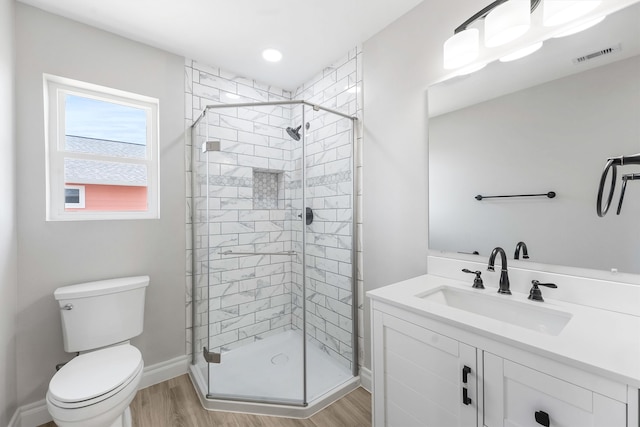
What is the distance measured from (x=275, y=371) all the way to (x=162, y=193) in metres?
1.63

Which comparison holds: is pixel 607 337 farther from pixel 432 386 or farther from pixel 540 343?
pixel 432 386

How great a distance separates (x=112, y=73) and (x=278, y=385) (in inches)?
98.6

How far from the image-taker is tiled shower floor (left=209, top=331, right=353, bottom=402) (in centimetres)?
182


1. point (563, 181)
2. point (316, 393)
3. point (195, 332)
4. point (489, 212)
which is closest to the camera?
point (563, 181)

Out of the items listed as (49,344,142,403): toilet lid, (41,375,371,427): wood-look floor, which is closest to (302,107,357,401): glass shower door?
(41,375,371,427): wood-look floor

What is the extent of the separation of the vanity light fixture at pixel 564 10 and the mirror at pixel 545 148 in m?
0.08

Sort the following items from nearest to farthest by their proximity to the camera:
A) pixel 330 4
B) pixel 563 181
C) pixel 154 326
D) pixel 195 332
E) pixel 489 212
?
pixel 563 181
pixel 489 212
pixel 330 4
pixel 154 326
pixel 195 332

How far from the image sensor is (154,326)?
2031 millimetres

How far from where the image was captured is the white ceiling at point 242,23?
164 centimetres

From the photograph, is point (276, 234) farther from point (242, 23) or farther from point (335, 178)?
point (242, 23)

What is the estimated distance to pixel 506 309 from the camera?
47.0 inches

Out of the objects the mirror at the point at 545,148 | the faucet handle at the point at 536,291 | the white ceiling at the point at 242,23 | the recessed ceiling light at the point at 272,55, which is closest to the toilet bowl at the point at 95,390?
the mirror at the point at 545,148

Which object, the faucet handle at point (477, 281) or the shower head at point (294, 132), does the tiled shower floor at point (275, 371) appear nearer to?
the faucet handle at point (477, 281)

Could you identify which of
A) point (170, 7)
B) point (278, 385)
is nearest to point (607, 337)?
point (278, 385)
